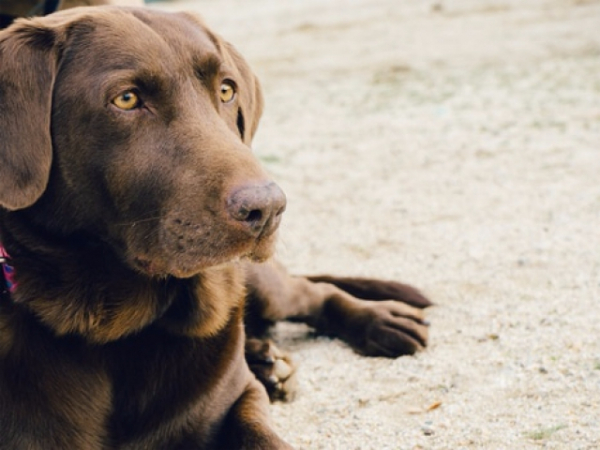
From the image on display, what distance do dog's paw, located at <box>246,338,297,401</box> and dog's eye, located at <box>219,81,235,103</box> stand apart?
1.03m

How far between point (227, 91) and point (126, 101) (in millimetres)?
415

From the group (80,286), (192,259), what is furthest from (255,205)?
(80,286)

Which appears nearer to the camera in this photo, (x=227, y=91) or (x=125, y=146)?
(x=125, y=146)

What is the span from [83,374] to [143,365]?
0.59 feet

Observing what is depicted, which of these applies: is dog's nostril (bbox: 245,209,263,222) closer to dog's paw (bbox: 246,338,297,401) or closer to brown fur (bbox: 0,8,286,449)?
brown fur (bbox: 0,8,286,449)

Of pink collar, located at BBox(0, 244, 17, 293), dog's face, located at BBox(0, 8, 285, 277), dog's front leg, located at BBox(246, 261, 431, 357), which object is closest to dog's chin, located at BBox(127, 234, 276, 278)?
dog's face, located at BBox(0, 8, 285, 277)

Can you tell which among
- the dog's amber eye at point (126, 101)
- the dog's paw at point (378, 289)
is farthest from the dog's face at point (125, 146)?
the dog's paw at point (378, 289)

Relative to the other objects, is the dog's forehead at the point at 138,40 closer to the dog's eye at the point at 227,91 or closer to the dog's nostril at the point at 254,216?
the dog's eye at the point at 227,91

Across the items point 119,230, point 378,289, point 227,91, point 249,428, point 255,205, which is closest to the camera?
point 255,205

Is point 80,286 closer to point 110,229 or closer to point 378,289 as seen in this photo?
point 110,229

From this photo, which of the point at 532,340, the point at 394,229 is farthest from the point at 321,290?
the point at 394,229

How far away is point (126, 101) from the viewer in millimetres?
2652

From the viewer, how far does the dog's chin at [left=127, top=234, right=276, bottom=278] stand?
2.55 m

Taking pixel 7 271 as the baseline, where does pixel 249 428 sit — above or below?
below
